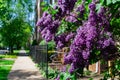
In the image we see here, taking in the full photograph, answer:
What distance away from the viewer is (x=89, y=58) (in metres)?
4.28

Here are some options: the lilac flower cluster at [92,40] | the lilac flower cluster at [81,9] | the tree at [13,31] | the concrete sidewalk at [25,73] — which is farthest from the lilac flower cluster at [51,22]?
the tree at [13,31]

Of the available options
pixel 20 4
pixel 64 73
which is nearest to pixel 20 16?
pixel 20 4

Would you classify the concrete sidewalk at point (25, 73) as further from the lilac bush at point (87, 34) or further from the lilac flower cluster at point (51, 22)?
the lilac bush at point (87, 34)

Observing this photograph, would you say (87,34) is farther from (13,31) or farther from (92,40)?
(13,31)

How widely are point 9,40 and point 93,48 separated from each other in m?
49.6

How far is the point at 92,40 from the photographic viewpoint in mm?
3990

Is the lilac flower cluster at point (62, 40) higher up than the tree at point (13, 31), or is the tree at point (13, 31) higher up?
the lilac flower cluster at point (62, 40)

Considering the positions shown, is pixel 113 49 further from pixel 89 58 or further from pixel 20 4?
pixel 20 4

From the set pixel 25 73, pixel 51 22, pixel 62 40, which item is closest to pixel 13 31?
pixel 25 73

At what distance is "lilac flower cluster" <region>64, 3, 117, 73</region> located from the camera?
396cm

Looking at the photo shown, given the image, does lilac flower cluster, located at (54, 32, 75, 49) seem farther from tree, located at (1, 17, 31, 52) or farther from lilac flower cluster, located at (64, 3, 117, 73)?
tree, located at (1, 17, 31, 52)

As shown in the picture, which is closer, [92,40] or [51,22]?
[92,40]

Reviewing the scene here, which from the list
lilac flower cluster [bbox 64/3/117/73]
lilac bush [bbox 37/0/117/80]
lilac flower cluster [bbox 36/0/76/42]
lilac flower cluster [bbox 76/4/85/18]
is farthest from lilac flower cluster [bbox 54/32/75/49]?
lilac flower cluster [bbox 64/3/117/73]

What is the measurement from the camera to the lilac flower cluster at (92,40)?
3.96m
